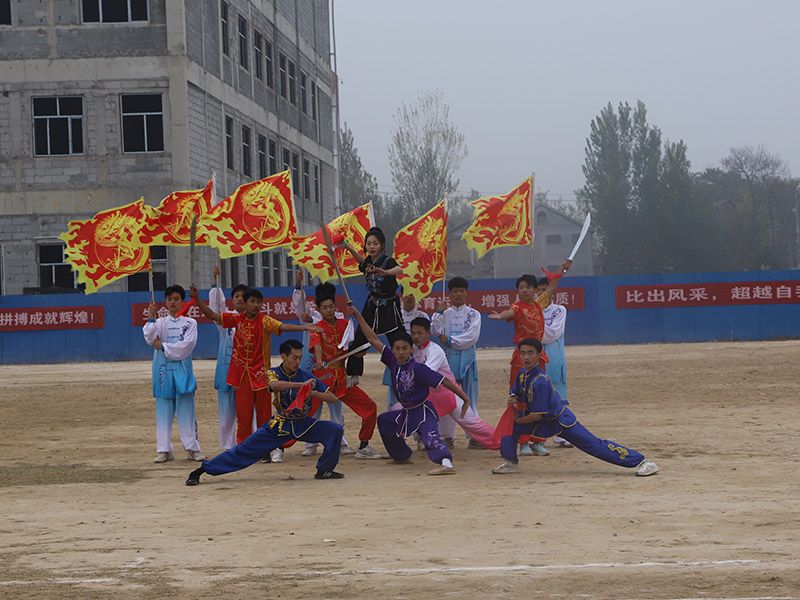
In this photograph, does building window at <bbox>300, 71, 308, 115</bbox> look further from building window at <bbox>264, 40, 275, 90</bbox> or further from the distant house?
the distant house

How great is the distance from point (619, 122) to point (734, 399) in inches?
2829

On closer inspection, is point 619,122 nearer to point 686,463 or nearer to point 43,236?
point 43,236

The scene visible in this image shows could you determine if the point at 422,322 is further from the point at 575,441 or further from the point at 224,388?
the point at 575,441

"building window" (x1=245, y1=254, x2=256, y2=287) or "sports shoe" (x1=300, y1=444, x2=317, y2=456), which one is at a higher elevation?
"building window" (x1=245, y1=254, x2=256, y2=287)

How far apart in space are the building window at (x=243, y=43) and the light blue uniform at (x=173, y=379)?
27.1 meters

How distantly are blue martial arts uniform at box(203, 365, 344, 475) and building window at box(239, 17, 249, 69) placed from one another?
28.7 metres

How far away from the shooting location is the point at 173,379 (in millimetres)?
12727

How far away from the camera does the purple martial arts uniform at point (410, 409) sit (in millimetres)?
11672

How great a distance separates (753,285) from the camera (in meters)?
34.5

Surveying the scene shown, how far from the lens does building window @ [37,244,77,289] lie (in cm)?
3316

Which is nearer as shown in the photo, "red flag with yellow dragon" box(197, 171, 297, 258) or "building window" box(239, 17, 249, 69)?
"red flag with yellow dragon" box(197, 171, 297, 258)

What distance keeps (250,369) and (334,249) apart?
2.44m

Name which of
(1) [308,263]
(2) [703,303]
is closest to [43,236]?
(2) [703,303]

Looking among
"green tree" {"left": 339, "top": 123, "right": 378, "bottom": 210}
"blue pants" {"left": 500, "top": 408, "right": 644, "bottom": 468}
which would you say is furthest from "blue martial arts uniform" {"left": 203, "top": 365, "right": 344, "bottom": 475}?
"green tree" {"left": 339, "top": 123, "right": 378, "bottom": 210}
